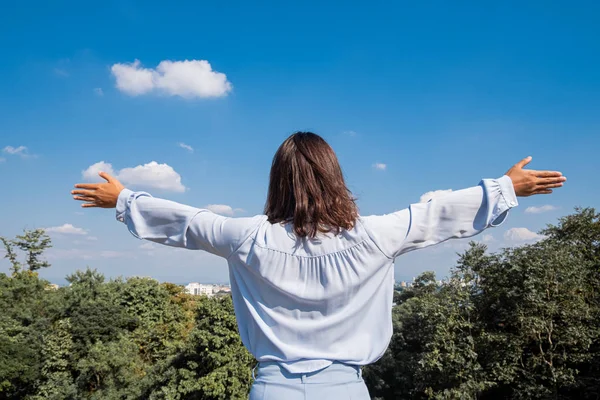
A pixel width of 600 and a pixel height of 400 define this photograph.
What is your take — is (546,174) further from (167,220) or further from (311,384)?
(167,220)

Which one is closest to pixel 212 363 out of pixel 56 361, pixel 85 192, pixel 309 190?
pixel 56 361

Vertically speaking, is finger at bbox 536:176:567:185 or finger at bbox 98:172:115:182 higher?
finger at bbox 98:172:115:182

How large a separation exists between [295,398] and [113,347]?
29.0 meters

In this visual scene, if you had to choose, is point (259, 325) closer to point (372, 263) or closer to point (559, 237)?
point (372, 263)

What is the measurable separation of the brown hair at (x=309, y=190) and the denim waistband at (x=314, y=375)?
50cm

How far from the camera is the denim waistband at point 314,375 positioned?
68.7 inches

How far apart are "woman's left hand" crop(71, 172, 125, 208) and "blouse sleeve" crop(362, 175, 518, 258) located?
3.68 ft

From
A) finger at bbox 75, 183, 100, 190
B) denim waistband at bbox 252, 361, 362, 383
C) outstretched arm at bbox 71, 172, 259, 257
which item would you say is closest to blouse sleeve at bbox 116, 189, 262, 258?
outstretched arm at bbox 71, 172, 259, 257

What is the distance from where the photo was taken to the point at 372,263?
1.80 metres

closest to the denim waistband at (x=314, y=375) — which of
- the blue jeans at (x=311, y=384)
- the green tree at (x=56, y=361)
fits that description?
the blue jeans at (x=311, y=384)

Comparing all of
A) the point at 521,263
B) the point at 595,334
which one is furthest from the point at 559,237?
the point at 595,334

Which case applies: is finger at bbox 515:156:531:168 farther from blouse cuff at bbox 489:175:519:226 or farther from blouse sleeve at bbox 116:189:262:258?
blouse sleeve at bbox 116:189:262:258

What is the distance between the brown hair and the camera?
70.5 inches

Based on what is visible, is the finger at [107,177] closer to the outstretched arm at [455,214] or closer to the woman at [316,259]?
the woman at [316,259]
